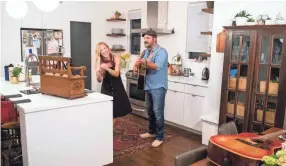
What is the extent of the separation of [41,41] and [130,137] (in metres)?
2.98

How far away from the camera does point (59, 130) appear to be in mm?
2225

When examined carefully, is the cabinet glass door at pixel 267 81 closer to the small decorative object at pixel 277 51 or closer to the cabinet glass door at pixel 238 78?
the small decorative object at pixel 277 51

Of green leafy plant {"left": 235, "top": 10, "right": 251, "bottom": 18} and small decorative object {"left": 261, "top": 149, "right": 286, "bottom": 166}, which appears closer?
small decorative object {"left": 261, "top": 149, "right": 286, "bottom": 166}

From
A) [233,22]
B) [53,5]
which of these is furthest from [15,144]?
[233,22]

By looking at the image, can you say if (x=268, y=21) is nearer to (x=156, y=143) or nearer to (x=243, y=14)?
(x=243, y=14)

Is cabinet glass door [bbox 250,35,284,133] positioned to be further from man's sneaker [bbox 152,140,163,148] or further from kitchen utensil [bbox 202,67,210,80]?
kitchen utensil [bbox 202,67,210,80]

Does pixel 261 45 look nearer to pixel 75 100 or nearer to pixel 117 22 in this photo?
pixel 75 100

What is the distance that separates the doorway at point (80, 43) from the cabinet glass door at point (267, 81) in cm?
412

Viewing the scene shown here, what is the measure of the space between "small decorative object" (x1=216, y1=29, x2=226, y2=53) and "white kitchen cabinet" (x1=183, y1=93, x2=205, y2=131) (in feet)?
3.16

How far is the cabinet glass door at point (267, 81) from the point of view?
2.58 metres

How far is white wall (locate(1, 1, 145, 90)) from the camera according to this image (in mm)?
4922

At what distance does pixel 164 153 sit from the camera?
10.8ft

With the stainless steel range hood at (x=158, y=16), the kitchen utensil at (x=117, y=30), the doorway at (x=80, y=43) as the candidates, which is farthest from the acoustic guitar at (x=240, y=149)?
the kitchen utensil at (x=117, y=30)

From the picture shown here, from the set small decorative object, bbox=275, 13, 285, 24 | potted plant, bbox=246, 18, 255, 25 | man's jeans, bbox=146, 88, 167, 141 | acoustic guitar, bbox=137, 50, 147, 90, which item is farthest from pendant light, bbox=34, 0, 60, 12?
small decorative object, bbox=275, 13, 285, 24
